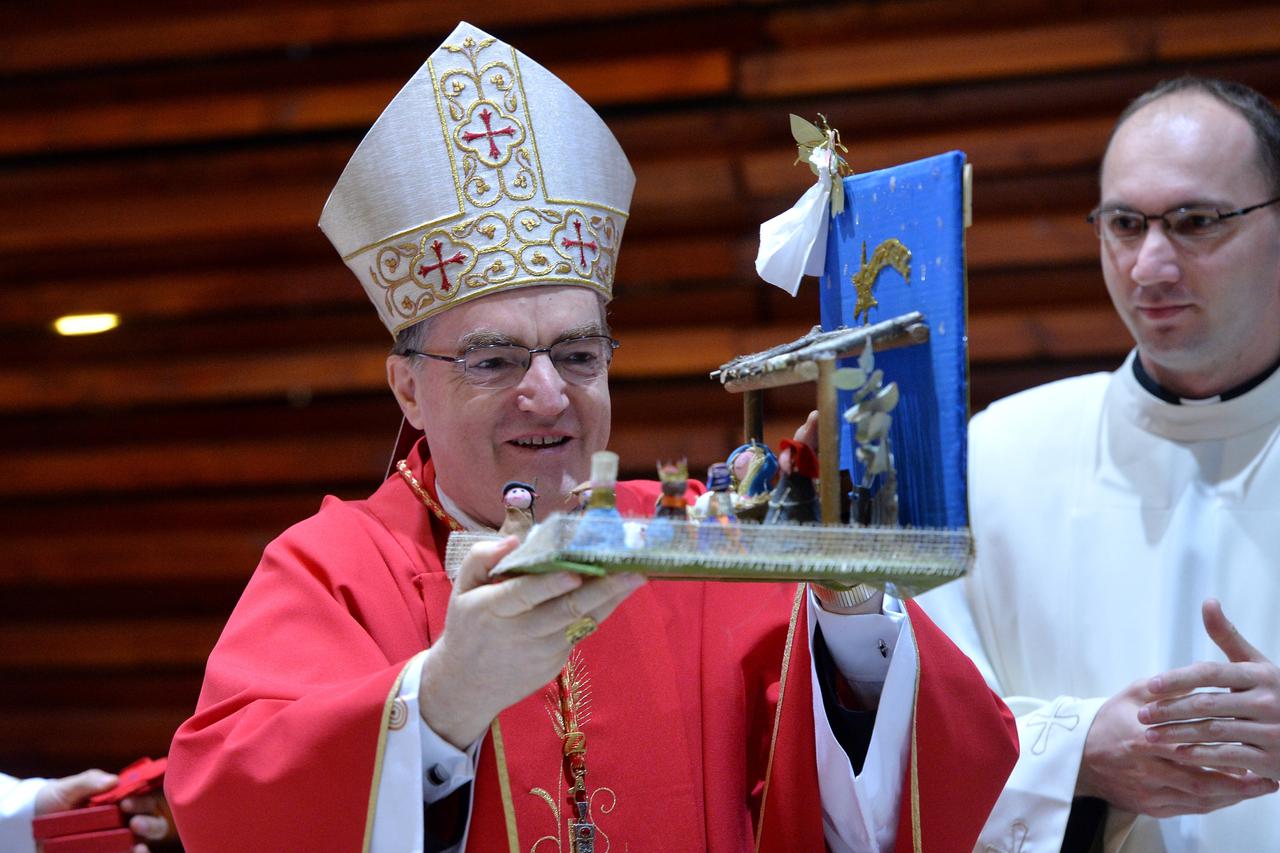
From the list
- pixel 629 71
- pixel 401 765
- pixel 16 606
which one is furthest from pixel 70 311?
pixel 401 765

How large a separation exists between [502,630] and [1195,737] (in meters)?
1.45

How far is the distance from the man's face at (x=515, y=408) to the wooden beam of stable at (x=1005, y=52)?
2.15m

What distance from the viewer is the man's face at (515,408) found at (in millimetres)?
2371

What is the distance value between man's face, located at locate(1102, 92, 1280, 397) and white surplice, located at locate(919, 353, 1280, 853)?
0.18 m

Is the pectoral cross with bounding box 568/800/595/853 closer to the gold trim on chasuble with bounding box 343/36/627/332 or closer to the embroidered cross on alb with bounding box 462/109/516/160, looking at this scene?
the gold trim on chasuble with bounding box 343/36/627/332

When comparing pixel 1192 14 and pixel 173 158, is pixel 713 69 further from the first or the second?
pixel 173 158

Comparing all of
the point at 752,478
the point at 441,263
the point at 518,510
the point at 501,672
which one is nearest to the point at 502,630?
the point at 501,672

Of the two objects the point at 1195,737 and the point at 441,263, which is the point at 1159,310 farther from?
the point at 441,263

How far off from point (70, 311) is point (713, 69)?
7.41ft

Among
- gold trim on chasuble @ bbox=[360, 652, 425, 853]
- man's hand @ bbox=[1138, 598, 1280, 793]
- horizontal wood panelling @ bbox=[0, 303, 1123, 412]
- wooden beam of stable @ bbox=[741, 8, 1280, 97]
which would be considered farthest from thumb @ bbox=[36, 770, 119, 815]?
wooden beam of stable @ bbox=[741, 8, 1280, 97]

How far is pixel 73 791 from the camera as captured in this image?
3238 millimetres

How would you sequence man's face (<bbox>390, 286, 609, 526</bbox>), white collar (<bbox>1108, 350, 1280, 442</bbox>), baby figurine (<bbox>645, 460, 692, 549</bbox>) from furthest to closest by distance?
1. white collar (<bbox>1108, 350, 1280, 442</bbox>)
2. man's face (<bbox>390, 286, 609, 526</bbox>)
3. baby figurine (<bbox>645, 460, 692, 549</bbox>)

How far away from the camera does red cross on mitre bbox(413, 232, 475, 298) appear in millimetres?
2514

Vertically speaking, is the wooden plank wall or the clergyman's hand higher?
the wooden plank wall
